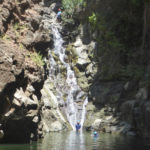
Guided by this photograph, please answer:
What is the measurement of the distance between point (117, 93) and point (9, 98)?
18513 mm

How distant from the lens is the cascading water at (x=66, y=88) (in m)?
30.9

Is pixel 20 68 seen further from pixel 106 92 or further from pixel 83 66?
pixel 83 66

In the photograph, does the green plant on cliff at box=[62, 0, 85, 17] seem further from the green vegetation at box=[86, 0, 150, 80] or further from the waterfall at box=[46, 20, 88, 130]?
the green vegetation at box=[86, 0, 150, 80]

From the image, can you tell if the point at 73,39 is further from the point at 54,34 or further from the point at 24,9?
the point at 24,9

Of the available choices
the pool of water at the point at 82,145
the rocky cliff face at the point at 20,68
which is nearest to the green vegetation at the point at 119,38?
the pool of water at the point at 82,145

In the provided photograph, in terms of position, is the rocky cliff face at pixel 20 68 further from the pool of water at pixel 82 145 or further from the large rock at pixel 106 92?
the large rock at pixel 106 92

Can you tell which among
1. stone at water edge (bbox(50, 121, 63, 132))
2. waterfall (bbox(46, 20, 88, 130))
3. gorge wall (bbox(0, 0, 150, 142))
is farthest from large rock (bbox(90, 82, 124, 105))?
stone at water edge (bbox(50, 121, 63, 132))

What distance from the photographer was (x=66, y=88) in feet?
108

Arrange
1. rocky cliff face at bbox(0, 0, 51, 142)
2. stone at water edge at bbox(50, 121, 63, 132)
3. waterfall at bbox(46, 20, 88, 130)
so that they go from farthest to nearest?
waterfall at bbox(46, 20, 88, 130) → stone at water edge at bbox(50, 121, 63, 132) → rocky cliff face at bbox(0, 0, 51, 142)

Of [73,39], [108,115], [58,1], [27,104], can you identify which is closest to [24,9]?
[27,104]

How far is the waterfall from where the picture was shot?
30844 mm

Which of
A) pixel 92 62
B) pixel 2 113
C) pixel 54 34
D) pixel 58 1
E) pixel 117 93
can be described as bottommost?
pixel 2 113

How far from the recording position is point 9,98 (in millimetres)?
11031

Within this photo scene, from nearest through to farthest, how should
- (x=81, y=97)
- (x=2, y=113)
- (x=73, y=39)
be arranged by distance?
(x=2, y=113), (x=81, y=97), (x=73, y=39)
